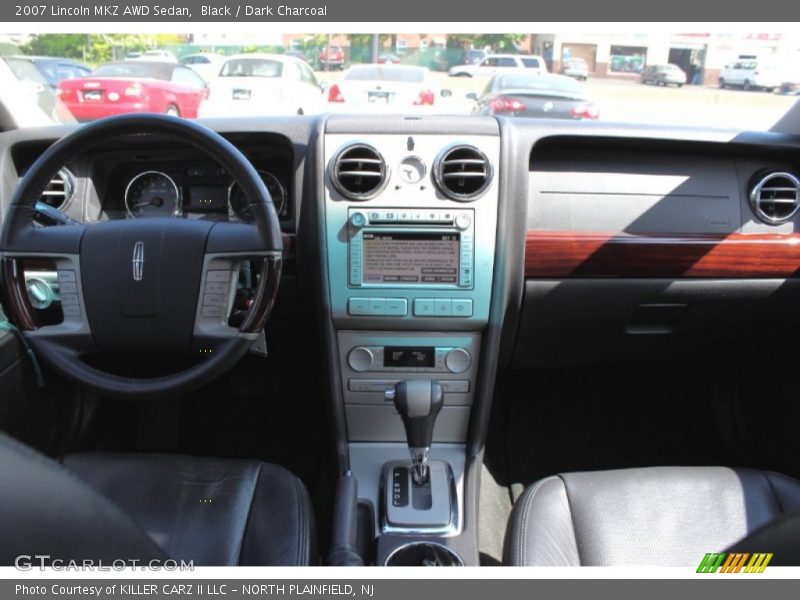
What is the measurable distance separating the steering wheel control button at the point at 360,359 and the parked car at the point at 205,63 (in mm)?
1290

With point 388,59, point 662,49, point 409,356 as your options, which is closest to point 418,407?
point 409,356

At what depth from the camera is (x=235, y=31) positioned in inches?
79.7

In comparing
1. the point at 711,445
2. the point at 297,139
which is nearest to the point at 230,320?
the point at 297,139

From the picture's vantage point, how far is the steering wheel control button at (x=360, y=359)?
2180 millimetres

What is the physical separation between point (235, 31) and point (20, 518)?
1.69m

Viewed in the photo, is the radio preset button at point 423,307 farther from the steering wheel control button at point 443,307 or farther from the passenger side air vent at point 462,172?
the passenger side air vent at point 462,172

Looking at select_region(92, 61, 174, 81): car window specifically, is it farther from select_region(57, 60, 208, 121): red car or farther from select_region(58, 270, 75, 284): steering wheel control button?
select_region(58, 270, 75, 284): steering wheel control button

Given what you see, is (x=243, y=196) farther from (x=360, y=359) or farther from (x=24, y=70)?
(x=24, y=70)

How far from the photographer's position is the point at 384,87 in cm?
411

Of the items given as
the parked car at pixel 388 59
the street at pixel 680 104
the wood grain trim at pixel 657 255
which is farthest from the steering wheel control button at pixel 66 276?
the parked car at pixel 388 59

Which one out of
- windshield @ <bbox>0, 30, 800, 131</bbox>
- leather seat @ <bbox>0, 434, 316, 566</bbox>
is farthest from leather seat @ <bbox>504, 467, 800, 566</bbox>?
windshield @ <bbox>0, 30, 800, 131</bbox>

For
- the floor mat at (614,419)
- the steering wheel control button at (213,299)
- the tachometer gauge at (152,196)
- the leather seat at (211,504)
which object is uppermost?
the tachometer gauge at (152,196)

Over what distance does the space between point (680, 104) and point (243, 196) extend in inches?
72.3

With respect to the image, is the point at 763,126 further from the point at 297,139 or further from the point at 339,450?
the point at 339,450
